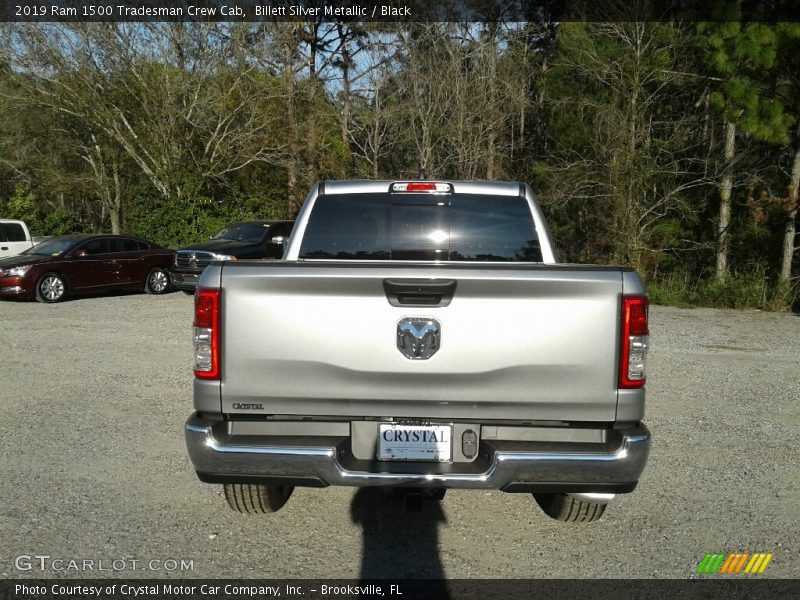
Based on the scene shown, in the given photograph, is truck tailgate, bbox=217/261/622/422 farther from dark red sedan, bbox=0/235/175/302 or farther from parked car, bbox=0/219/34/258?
parked car, bbox=0/219/34/258

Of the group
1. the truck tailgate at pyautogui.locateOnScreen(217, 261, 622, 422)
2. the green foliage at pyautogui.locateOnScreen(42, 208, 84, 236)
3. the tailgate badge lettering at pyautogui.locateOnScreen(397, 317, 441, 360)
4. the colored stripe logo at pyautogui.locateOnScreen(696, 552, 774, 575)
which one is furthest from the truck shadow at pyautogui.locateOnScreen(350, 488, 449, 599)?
the green foliage at pyautogui.locateOnScreen(42, 208, 84, 236)

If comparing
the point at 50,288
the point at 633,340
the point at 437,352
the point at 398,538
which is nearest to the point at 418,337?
the point at 437,352

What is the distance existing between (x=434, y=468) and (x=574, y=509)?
1.25 meters

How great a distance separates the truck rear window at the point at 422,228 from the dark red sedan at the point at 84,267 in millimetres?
13401

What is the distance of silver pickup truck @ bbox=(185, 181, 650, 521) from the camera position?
3.25 meters

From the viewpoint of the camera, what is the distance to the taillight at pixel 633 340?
10.7 feet

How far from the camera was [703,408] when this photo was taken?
284 inches

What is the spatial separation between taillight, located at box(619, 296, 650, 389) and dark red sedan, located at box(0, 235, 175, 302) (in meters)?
15.4

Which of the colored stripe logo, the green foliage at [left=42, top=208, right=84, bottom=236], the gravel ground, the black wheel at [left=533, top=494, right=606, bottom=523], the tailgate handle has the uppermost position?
the tailgate handle

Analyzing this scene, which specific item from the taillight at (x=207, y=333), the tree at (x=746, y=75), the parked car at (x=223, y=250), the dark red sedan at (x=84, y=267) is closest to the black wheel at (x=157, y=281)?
the dark red sedan at (x=84, y=267)

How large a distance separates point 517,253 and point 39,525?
10.8 ft

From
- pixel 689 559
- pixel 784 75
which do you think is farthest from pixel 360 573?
pixel 784 75

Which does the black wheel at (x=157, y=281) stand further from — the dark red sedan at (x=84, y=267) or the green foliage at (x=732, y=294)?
the green foliage at (x=732, y=294)

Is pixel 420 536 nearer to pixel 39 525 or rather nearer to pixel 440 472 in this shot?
pixel 440 472
